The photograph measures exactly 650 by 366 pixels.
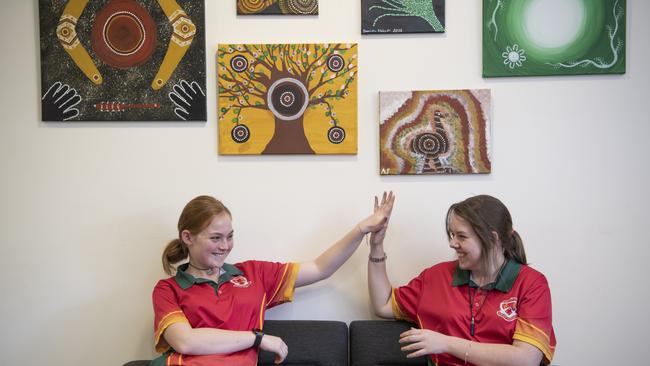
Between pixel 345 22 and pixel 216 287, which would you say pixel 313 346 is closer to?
pixel 216 287

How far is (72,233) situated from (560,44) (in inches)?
102

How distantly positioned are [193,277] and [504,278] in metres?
1.29

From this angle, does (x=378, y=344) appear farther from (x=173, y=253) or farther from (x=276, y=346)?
(x=173, y=253)

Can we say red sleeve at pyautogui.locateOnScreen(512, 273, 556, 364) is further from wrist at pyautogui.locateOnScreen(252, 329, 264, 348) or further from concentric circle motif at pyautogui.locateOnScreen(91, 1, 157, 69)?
concentric circle motif at pyautogui.locateOnScreen(91, 1, 157, 69)

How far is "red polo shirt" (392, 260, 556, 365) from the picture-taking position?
1.71 metres

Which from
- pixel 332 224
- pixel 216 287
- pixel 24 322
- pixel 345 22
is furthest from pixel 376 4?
pixel 24 322

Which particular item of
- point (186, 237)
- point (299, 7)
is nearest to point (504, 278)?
point (186, 237)

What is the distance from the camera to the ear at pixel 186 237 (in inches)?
75.3

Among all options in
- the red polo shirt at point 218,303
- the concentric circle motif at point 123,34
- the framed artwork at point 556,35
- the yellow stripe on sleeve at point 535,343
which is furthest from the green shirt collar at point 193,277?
the framed artwork at point 556,35

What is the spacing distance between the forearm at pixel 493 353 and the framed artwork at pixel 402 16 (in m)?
1.44

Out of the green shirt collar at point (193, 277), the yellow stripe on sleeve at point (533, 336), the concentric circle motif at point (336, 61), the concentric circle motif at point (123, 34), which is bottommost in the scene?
the yellow stripe on sleeve at point (533, 336)

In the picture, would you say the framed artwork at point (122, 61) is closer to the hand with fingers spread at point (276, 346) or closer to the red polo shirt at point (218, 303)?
the red polo shirt at point (218, 303)

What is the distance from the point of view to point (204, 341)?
5.74 feet

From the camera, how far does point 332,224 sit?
2.23 meters
